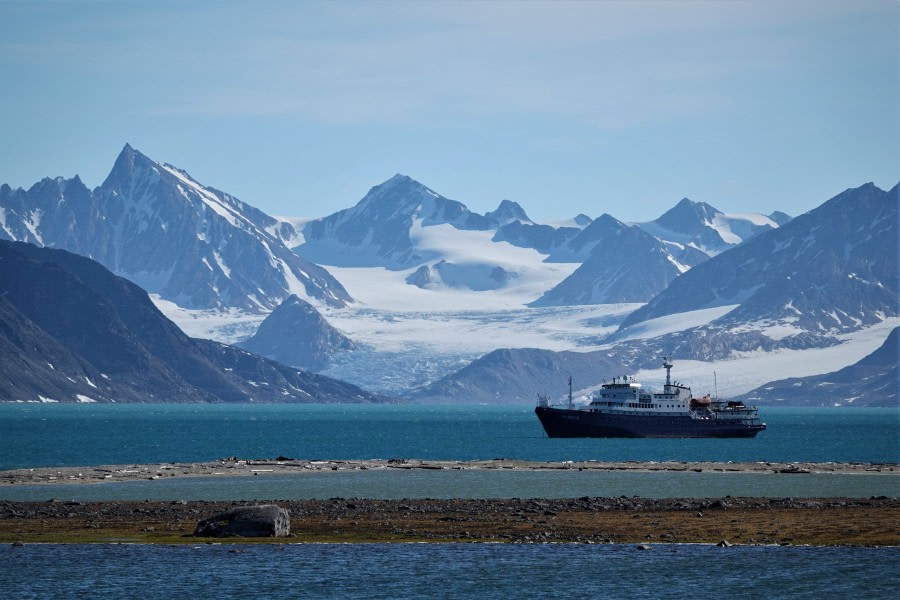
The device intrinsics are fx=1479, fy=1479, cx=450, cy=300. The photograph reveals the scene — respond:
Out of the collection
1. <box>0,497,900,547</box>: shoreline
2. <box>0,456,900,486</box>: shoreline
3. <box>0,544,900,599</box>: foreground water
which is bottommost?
<box>0,544,900,599</box>: foreground water

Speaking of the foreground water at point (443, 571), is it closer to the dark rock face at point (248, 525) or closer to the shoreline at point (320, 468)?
the dark rock face at point (248, 525)

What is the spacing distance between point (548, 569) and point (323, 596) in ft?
32.6

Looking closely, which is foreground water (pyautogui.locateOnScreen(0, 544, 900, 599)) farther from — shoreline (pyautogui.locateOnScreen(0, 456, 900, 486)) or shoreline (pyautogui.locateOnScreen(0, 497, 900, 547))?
shoreline (pyautogui.locateOnScreen(0, 456, 900, 486))

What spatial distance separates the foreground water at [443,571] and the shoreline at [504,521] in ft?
8.44

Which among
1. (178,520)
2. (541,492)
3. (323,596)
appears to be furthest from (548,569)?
(541,492)

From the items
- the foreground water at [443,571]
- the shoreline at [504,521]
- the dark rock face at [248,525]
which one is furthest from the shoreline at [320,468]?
the foreground water at [443,571]

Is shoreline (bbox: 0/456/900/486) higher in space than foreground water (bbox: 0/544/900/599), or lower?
higher

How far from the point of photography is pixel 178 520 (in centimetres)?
7119

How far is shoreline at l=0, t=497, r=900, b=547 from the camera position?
65.2 meters

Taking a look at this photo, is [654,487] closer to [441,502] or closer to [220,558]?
[441,502]

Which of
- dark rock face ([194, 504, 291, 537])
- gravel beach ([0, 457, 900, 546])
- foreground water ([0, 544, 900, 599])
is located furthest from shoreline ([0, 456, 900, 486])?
foreground water ([0, 544, 900, 599])

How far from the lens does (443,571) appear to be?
186 ft

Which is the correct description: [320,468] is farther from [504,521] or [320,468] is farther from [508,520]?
[504,521]

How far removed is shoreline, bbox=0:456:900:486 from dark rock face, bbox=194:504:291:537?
3657cm
